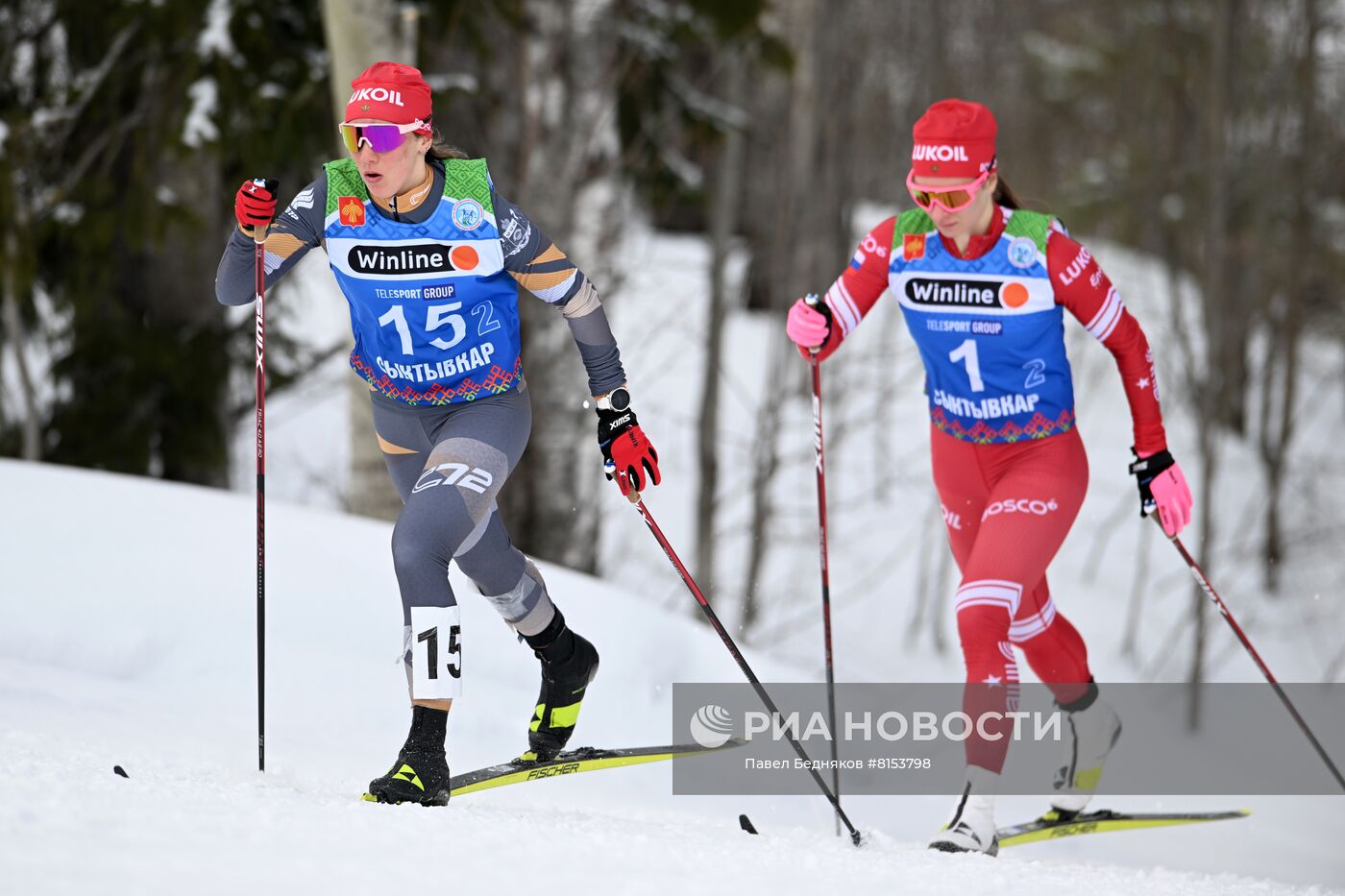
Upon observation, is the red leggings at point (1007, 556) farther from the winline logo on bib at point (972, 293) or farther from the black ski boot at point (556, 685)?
the black ski boot at point (556, 685)

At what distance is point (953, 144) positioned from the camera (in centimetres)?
394

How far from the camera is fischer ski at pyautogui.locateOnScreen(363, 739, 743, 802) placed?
3.84 m

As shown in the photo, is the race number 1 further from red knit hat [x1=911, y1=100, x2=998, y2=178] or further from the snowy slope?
red knit hat [x1=911, y1=100, x2=998, y2=178]

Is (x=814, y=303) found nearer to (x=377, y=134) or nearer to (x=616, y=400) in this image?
(x=616, y=400)

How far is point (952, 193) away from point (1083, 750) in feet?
6.52

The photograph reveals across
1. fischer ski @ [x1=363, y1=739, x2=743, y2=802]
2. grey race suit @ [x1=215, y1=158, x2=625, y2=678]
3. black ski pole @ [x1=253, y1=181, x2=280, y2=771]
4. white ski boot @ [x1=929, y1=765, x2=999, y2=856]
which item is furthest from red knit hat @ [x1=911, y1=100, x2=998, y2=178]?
fischer ski @ [x1=363, y1=739, x2=743, y2=802]

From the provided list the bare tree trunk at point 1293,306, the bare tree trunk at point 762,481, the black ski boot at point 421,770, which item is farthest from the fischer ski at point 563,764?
the bare tree trunk at point 1293,306

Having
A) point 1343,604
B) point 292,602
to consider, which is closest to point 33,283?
point 292,602

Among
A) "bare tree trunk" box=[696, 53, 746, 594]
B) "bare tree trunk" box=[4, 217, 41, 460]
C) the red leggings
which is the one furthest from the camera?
"bare tree trunk" box=[696, 53, 746, 594]

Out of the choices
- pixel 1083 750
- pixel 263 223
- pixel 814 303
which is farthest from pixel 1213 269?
pixel 263 223

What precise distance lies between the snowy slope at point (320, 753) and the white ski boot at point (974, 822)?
0.09 m

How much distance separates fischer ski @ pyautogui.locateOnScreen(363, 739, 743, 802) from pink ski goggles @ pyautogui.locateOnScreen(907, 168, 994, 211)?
6.36ft

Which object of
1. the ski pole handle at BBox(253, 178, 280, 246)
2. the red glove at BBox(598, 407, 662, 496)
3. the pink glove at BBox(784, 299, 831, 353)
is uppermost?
the ski pole handle at BBox(253, 178, 280, 246)

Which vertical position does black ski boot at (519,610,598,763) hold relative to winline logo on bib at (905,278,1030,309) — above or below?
below
